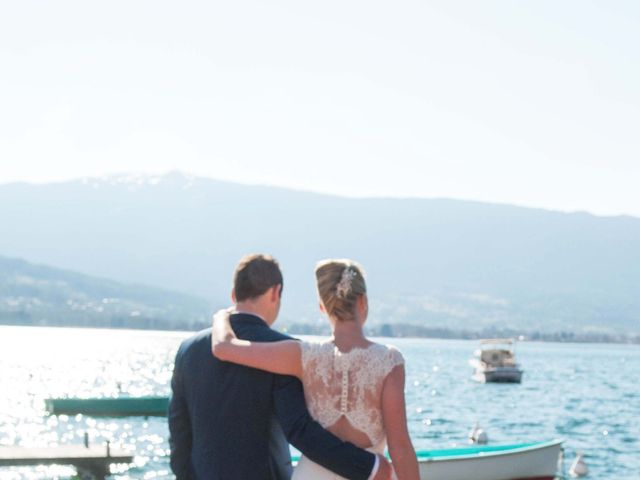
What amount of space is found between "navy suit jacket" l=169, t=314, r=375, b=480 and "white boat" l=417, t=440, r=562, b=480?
51.5 feet

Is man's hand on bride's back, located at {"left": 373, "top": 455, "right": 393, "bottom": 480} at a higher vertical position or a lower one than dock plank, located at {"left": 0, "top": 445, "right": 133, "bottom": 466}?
higher

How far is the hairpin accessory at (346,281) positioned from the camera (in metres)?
5.39

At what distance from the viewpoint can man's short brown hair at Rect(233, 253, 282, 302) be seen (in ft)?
18.6

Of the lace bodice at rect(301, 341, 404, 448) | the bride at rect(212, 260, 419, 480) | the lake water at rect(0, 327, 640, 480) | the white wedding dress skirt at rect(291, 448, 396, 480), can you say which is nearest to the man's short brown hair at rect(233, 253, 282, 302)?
the bride at rect(212, 260, 419, 480)

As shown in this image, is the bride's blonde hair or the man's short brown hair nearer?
the bride's blonde hair

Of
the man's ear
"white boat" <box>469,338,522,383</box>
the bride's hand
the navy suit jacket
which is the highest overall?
the man's ear

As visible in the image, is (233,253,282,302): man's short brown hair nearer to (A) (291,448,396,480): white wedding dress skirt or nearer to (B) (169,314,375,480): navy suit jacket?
(B) (169,314,375,480): navy suit jacket

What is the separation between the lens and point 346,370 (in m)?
5.49

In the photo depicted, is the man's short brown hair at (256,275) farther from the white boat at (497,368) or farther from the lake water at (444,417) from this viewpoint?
the white boat at (497,368)

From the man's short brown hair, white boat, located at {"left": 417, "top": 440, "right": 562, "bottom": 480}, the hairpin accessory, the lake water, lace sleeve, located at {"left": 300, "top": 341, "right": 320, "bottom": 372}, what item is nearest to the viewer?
the hairpin accessory

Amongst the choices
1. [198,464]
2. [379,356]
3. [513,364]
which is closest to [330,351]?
[379,356]

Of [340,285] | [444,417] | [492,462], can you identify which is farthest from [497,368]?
[340,285]

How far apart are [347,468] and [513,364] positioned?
90.3 metres

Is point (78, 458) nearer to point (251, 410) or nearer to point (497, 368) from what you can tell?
point (251, 410)
